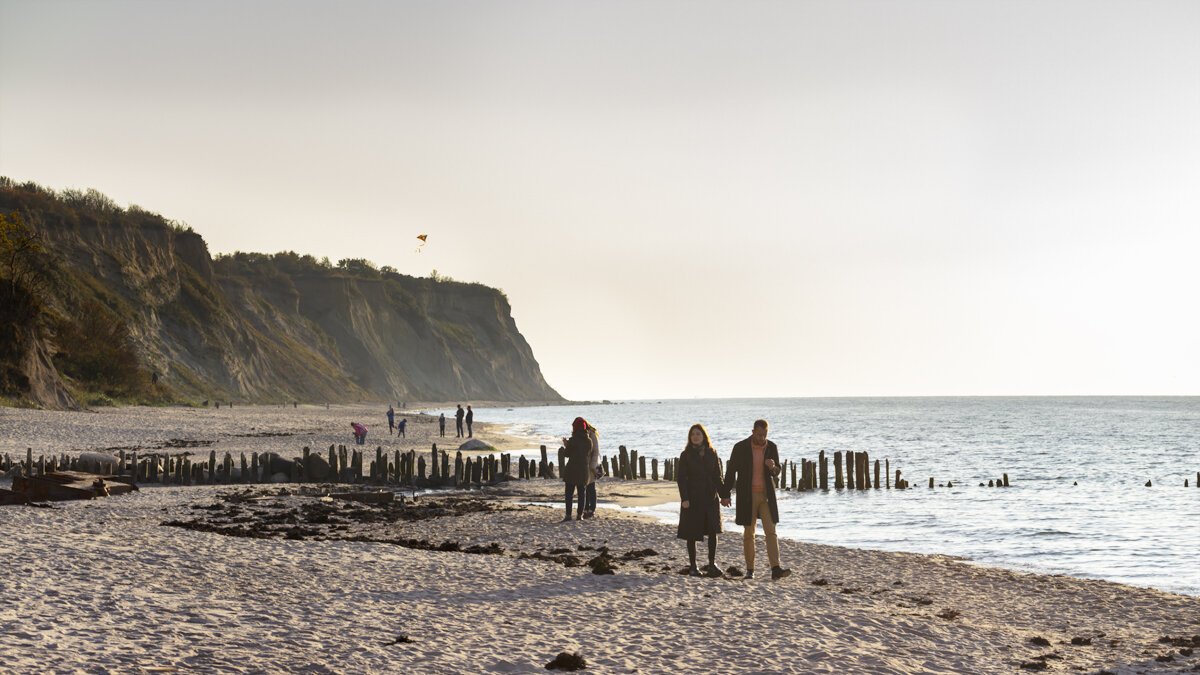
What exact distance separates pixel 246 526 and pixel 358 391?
9336 centimetres

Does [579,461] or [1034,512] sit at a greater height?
[579,461]

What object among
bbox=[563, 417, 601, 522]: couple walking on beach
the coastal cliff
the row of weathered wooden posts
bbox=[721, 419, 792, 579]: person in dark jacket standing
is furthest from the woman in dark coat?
the coastal cliff

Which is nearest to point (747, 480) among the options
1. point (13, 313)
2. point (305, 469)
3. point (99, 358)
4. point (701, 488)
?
point (701, 488)

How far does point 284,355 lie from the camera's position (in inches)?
3701

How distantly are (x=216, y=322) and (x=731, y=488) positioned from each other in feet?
250

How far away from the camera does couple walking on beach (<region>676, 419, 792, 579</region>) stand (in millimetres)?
11594

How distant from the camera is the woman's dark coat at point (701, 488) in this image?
11.8 m

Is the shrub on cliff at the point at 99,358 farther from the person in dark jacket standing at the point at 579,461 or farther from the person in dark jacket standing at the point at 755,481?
the person in dark jacket standing at the point at 755,481

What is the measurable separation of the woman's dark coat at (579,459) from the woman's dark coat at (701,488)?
5.47 m

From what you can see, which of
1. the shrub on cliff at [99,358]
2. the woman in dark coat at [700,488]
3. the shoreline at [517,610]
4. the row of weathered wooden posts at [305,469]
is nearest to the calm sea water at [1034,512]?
the shoreline at [517,610]

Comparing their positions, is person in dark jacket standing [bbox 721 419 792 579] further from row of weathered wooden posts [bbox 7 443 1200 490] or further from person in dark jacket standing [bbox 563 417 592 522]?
row of weathered wooden posts [bbox 7 443 1200 490]

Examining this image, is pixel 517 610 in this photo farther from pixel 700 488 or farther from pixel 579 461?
pixel 579 461

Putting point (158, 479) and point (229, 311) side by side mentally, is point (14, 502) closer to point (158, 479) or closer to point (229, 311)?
point (158, 479)

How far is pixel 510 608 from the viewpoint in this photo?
9461mm
